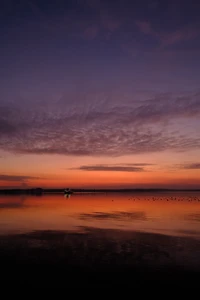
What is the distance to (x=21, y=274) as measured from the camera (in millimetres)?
15602

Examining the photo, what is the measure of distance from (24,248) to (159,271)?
10.7 meters

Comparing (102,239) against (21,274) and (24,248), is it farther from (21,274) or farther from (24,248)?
(21,274)

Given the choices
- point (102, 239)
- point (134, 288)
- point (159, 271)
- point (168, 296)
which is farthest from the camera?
point (102, 239)

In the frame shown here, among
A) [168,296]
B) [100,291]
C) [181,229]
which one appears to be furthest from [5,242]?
[181,229]

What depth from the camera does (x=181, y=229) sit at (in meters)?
32.3

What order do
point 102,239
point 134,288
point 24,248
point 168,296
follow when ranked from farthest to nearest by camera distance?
1. point 102,239
2. point 24,248
3. point 134,288
4. point 168,296

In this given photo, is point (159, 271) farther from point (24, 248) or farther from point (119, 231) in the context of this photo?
point (119, 231)

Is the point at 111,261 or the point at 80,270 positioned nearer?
the point at 80,270

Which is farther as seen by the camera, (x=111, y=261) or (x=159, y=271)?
(x=111, y=261)

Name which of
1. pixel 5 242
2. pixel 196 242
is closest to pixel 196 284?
pixel 196 242

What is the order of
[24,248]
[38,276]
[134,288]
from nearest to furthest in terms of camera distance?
[134,288] → [38,276] → [24,248]

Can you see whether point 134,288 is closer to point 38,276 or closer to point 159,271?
point 159,271

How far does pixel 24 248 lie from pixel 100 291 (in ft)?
33.8

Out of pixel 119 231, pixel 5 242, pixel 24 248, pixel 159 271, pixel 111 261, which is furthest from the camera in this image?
pixel 119 231
